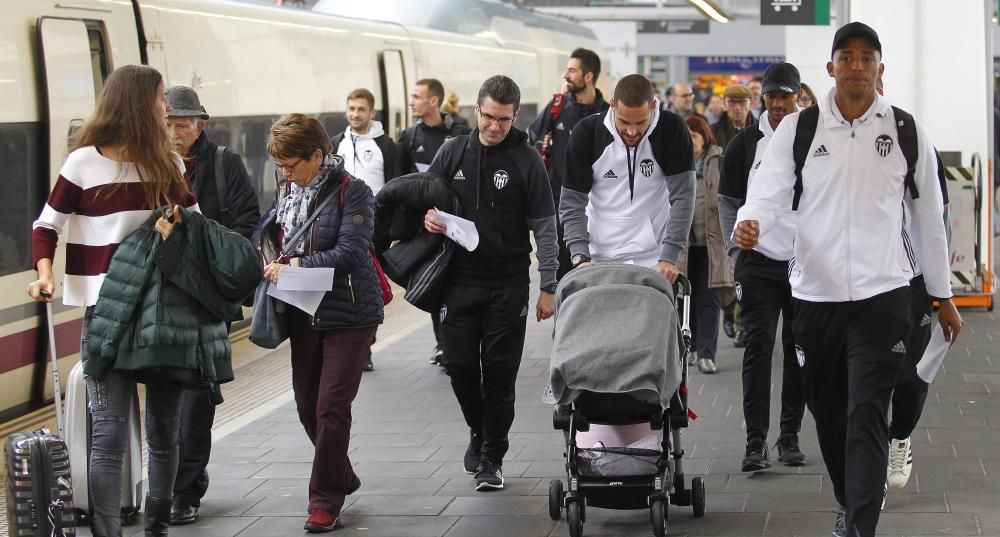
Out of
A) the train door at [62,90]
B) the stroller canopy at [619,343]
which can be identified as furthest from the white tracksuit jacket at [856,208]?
the train door at [62,90]

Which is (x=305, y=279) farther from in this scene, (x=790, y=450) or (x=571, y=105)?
(x=571, y=105)

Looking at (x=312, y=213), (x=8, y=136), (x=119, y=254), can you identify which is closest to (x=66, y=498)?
(x=119, y=254)

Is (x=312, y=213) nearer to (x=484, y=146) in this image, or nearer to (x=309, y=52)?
(x=484, y=146)

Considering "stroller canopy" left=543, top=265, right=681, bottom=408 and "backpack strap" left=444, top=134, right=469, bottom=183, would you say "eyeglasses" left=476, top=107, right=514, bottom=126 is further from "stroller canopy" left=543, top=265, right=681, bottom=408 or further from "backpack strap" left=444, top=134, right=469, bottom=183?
"stroller canopy" left=543, top=265, right=681, bottom=408

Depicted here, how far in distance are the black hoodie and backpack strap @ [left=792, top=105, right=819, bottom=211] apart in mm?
1597

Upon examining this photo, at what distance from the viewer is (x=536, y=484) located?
6.65 metres

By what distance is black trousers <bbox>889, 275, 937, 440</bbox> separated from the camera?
207 inches

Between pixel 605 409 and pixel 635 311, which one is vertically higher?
pixel 635 311

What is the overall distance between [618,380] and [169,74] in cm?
590

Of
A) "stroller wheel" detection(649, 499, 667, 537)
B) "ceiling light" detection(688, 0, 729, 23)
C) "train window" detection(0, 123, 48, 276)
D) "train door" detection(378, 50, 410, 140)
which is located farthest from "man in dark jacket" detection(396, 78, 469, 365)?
"ceiling light" detection(688, 0, 729, 23)

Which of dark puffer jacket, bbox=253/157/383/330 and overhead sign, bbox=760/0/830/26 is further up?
overhead sign, bbox=760/0/830/26

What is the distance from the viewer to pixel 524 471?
6.92 m

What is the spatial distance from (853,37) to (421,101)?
227 inches

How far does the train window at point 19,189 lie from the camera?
8.00m
